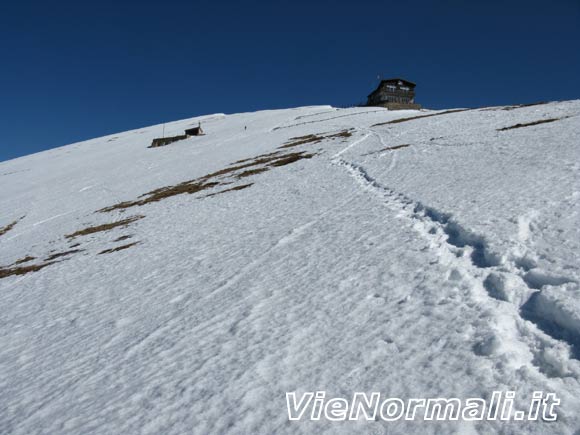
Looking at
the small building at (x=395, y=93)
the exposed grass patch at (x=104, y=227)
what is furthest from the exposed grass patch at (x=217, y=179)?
the small building at (x=395, y=93)

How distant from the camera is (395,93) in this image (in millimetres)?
90812

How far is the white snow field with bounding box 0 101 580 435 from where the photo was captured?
3.93 m

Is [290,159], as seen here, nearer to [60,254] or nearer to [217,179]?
[217,179]

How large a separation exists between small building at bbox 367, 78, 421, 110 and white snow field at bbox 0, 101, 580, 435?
8004 cm

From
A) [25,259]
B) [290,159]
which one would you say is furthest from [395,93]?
[25,259]

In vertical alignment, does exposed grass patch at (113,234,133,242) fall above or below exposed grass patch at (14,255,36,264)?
above

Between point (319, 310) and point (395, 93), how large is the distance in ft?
309

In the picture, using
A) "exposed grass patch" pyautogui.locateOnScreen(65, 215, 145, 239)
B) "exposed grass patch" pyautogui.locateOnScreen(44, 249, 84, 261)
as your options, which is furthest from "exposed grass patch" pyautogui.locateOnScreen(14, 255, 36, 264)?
"exposed grass patch" pyautogui.locateOnScreen(65, 215, 145, 239)

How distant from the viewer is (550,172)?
10500 millimetres

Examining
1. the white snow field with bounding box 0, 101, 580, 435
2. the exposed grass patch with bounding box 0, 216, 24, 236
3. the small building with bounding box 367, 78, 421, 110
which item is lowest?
the white snow field with bounding box 0, 101, 580, 435

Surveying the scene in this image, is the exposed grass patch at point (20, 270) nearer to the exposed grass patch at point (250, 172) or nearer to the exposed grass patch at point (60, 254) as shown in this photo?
the exposed grass patch at point (60, 254)

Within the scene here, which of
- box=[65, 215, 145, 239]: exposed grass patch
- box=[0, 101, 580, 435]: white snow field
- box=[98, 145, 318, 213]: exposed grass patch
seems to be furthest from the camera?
box=[98, 145, 318, 213]: exposed grass patch

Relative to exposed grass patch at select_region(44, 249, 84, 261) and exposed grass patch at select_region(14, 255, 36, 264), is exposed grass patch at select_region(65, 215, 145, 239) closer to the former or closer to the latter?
exposed grass patch at select_region(14, 255, 36, 264)

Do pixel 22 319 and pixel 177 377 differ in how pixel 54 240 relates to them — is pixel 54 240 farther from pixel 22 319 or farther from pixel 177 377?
pixel 177 377
